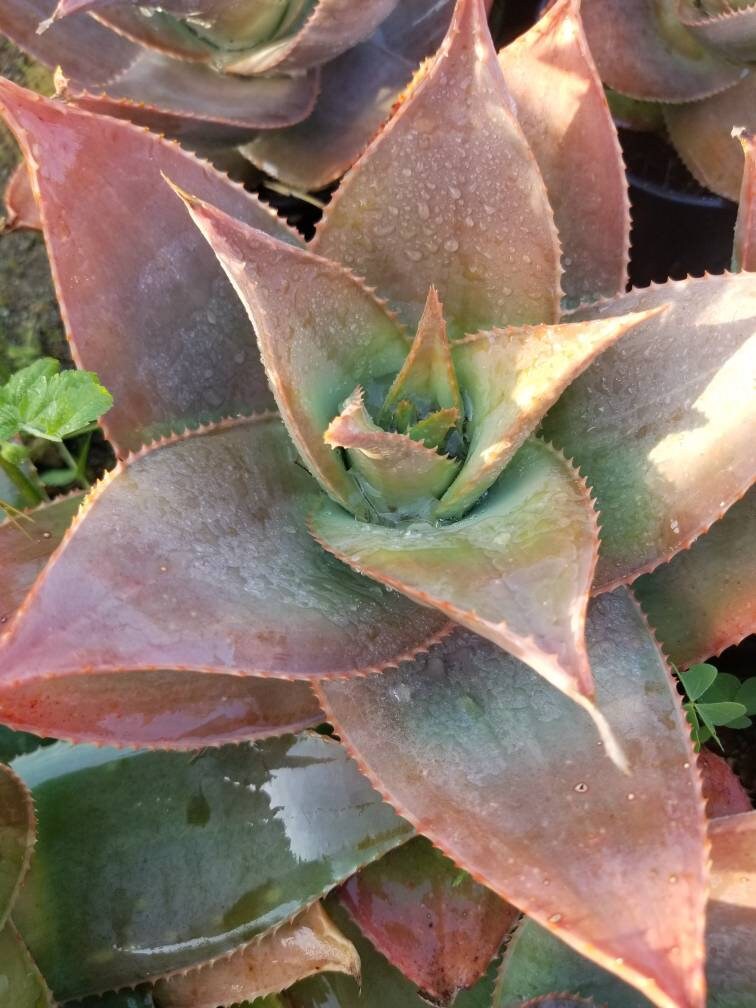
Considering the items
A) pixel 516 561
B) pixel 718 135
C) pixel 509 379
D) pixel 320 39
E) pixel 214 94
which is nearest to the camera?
pixel 516 561

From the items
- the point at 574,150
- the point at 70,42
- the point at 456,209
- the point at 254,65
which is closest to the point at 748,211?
the point at 574,150

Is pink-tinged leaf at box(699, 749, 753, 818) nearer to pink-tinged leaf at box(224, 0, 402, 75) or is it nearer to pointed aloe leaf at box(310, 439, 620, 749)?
pointed aloe leaf at box(310, 439, 620, 749)

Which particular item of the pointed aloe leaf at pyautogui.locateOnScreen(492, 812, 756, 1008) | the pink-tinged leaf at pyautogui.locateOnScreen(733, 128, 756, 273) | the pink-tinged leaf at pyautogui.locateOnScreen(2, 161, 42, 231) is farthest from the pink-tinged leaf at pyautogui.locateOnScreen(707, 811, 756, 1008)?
the pink-tinged leaf at pyautogui.locateOnScreen(2, 161, 42, 231)

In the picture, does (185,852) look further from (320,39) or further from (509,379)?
(320,39)

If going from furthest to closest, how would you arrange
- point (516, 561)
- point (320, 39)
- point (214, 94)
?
point (214, 94)
point (320, 39)
point (516, 561)

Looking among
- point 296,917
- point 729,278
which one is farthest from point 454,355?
point 296,917

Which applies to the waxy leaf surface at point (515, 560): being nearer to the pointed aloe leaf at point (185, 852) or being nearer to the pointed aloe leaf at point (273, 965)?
the pointed aloe leaf at point (185, 852)

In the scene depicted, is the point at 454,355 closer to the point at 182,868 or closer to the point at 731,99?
the point at 182,868
